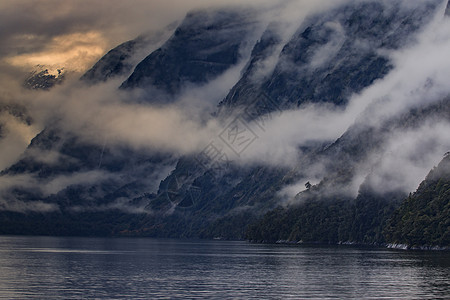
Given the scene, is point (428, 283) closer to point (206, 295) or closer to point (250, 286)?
point (250, 286)

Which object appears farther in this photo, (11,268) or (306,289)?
(11,268)

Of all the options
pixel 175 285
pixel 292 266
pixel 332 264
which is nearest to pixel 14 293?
pixel 175 285

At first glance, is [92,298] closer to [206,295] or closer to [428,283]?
[206,295]

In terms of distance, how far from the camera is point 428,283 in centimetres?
13138

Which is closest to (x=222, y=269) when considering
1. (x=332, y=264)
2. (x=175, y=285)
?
(x=332, y=264)

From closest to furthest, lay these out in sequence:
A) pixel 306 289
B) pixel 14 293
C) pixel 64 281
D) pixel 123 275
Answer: pixel 14 293
pixel 306 289
pixel 64 281
pixel 123 275

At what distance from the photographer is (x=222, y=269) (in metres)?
177

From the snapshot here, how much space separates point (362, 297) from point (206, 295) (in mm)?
23872

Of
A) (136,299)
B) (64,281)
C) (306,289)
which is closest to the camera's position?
(136,299)

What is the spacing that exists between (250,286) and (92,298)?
3164 cm

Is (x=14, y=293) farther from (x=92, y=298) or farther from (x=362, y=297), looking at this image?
(x=362, y=297)

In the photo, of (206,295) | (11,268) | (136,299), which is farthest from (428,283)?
(11,268)

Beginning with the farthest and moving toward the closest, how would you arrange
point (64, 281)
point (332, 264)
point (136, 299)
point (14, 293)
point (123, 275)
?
point (332, 264)
point (123, 275)
point (64, 281)
point (14, 293)
point (136, 299)

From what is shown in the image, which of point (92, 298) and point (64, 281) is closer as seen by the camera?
point (92, 298)
